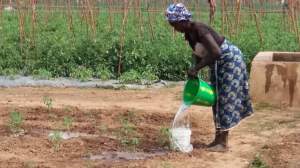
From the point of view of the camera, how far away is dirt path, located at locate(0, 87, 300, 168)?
567cm

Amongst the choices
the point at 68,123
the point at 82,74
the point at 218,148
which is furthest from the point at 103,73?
the point at 218,148

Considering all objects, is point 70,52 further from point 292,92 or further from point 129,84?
point 292,92

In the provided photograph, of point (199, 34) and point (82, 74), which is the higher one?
point (199, 34)

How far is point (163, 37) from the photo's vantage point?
12250 mm

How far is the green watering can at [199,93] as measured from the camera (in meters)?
5.83

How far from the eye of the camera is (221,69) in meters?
5.93

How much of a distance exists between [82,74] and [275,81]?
10.4 ft

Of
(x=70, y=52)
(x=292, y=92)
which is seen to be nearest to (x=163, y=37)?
(x=70, y=52)

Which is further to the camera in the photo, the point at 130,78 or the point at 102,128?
the point at 130,78

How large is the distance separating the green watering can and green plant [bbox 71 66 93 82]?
4.52 m

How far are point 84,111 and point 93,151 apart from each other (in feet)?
5.95

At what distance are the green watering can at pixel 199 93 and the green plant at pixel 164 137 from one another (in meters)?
0.40

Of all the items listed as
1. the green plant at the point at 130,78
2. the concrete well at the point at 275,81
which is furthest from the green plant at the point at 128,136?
the green plant at the point at 130,78

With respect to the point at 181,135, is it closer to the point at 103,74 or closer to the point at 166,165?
the point at 166,165
